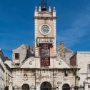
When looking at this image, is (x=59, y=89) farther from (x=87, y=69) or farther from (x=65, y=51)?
(x=65, y=51)

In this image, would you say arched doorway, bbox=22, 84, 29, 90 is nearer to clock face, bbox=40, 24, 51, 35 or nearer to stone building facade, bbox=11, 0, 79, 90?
stone building facade, bbox=11, 0, 79, 90

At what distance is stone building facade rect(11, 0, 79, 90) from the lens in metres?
51.0

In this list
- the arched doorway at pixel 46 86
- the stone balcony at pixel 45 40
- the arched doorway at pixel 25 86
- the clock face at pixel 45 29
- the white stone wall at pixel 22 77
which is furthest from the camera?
the clock face at pixel 45 29

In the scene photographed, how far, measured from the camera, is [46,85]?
52.5 metres

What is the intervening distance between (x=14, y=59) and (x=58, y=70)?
16.3 meters

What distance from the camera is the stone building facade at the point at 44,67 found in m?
51.0

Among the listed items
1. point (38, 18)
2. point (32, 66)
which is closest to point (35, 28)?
point (38, 18)

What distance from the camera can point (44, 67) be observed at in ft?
169

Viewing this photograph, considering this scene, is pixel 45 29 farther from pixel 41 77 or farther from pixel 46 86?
pixel 46 86

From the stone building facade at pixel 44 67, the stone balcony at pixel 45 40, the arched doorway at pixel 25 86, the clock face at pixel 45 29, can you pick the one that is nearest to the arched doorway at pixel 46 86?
the stone building facade at pixel 44 67

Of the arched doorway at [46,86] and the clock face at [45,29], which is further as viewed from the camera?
the clock face at [45,29]

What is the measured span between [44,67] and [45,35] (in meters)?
5.71

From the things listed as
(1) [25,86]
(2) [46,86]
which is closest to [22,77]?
(1) [25,86]

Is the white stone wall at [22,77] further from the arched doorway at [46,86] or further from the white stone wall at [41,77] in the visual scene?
the arched doorway at [46,86]
